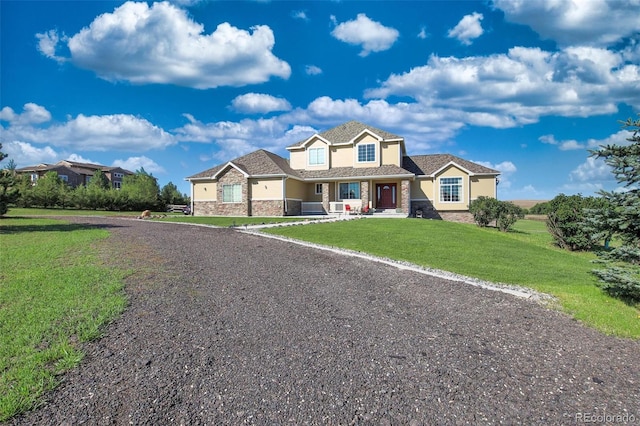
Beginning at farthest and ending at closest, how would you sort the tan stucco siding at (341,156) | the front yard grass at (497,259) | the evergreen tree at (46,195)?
the evergreen tree at (46,195) → the tan stucco siding at (341,156) → the front yard grass at (497,259)

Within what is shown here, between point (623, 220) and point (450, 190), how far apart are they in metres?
22.3

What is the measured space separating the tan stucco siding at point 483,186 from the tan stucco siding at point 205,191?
2097cm

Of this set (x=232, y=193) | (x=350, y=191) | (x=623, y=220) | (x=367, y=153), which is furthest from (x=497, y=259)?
(x=232, y=193)

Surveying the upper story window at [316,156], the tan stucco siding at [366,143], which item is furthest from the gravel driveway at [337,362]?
the upper story window at [316,156]

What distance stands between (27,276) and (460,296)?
8.66 m

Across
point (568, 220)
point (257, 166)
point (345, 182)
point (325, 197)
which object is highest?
point (257, 166)

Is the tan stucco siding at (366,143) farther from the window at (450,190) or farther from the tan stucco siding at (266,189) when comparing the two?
the tan stucco siding at (266,189)

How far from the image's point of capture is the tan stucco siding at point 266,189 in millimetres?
27734

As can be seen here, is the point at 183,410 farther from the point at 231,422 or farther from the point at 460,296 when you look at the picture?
the point at 460,296

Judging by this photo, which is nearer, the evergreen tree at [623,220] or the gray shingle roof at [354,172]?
the evergreen tree at [623,220]

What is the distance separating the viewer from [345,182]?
29703 millimetres

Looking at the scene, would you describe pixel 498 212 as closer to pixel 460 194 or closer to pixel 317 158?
pixel 460 194

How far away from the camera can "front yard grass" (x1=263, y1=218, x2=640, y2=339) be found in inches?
261

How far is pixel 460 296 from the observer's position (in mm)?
7184
